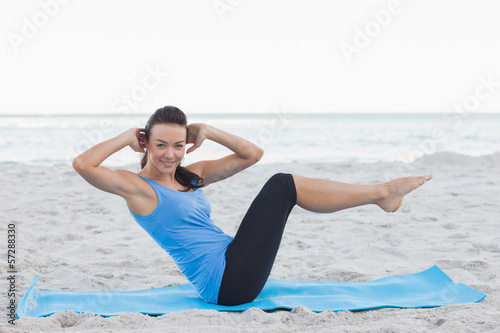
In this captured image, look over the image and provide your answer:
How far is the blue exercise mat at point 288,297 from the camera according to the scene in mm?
2590

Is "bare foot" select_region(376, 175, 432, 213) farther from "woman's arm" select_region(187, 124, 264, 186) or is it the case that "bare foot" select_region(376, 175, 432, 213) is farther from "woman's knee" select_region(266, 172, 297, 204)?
"woman's arm" select_region(187, 124, 264, 186)

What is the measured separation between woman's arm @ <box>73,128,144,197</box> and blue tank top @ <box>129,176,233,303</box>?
0.51 feet

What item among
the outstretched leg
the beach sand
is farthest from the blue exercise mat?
the outstretched leg

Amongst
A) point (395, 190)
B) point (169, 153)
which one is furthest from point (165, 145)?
point (395, 190)

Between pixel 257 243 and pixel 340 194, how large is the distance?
1.82 ft

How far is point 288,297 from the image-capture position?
2793 millimetres

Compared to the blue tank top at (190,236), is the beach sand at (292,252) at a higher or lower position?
lower

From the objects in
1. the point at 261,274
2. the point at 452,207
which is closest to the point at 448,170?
the point at 452,207

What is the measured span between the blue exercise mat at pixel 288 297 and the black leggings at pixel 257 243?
0.13 m

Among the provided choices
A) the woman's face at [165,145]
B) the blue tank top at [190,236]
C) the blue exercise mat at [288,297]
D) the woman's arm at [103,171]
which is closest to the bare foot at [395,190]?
the blue exercise mat at [288,297]

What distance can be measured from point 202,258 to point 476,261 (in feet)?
6.41

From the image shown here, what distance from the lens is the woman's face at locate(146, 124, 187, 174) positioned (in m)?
2.59

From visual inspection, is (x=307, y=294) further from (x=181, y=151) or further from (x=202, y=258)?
(x=181, y=151)

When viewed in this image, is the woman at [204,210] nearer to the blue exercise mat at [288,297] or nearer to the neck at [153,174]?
the neck at [153,174]
